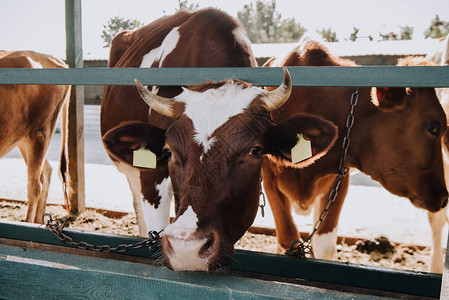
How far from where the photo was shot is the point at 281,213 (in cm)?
362

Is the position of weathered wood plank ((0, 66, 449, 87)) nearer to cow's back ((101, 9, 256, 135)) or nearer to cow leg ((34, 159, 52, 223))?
cow's back ((101, 9, 256, 135))

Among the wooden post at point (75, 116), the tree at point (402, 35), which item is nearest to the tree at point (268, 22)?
the tree at point (402, 35)

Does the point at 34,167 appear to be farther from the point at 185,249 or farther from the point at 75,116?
the point at 185,249

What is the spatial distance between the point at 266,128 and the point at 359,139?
4.58ft

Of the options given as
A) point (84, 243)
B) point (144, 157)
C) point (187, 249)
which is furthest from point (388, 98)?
Answer: point (84, 243)

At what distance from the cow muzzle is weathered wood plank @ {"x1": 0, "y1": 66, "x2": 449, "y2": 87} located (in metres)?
0.78

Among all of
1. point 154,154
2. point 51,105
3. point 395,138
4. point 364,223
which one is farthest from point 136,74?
point 364,223

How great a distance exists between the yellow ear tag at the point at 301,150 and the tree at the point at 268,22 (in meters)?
43.1

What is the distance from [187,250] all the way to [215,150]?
537mm

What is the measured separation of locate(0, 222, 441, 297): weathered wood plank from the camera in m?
1.97

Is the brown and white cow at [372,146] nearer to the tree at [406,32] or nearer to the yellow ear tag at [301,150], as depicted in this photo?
the yellow ear tag at [301,150]

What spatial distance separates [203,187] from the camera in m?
1.83

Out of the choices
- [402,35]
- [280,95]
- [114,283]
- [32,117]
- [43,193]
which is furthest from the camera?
[402,35]

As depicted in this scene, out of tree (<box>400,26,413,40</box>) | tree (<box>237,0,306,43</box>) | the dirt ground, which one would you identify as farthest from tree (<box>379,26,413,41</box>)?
the dirt ground
